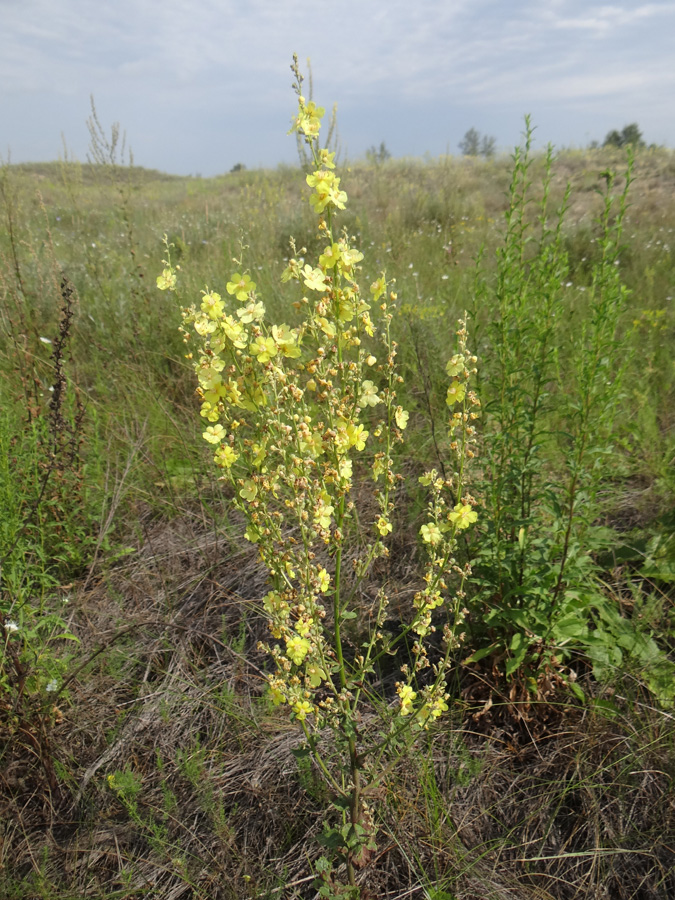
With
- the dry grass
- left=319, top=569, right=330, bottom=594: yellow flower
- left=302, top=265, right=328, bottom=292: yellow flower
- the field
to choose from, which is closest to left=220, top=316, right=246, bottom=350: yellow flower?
left=302, top=265, right=328, bottom=292: yellow flower

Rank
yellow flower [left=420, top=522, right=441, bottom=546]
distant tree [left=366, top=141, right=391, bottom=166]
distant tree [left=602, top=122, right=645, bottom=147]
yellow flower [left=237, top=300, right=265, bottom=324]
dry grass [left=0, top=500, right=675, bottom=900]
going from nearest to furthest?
yellow flower [left=237, top=300, right=265, bottom=324] < yellow flower [left=420, top=522, right=441, bottom=546] < dry grass [left=0, top=500, right=675, bottom=900] < distant tree [left=366, top=141, right=391, bottom=166] < distant tree [left=602, top=122, right=645, bottom=147]

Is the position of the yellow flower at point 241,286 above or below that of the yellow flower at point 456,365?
above

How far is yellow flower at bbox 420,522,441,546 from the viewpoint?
136cm

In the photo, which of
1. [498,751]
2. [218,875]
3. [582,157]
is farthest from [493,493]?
[582,157]

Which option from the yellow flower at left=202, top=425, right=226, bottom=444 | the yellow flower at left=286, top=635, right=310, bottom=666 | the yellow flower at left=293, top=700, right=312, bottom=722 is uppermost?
the yellow flower at left=202, top=425, right=226, bottom=444

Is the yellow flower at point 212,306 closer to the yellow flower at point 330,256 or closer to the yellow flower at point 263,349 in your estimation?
the yellow flower at point 263,349

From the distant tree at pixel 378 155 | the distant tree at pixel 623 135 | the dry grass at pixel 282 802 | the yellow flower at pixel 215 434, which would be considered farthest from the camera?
the distant tree at pixel 623 135

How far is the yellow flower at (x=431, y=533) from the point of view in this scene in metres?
1.36

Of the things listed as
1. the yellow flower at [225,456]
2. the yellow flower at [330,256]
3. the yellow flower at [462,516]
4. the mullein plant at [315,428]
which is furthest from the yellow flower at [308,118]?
the yellow flower at [462,516]

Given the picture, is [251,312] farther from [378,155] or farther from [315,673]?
[378,155]

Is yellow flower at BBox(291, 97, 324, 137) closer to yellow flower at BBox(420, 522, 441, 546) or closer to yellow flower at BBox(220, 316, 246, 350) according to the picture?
yellow flower at BBox(220, 316, 246, 350)

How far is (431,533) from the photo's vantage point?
138 centimetres

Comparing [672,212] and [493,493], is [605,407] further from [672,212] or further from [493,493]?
[672,212]

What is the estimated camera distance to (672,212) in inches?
345
